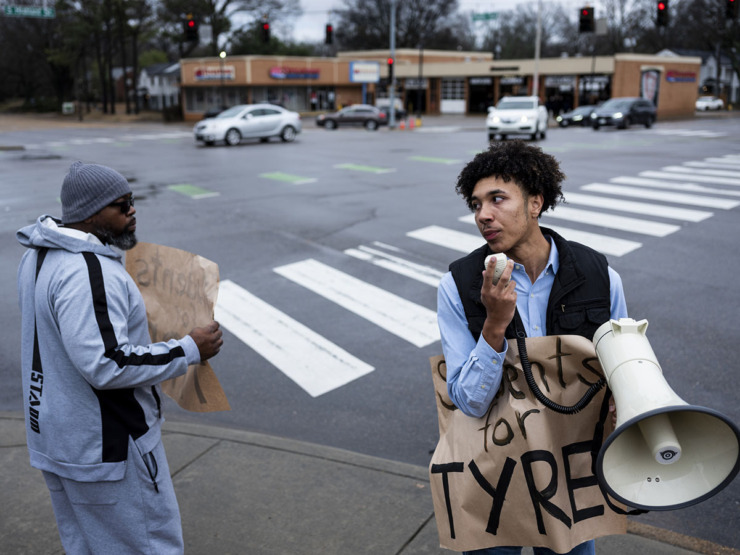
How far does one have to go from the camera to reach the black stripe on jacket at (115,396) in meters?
2.30

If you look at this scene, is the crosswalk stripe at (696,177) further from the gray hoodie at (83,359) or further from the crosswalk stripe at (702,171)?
the gray hoodie at (83,359)

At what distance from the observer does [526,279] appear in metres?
2.32

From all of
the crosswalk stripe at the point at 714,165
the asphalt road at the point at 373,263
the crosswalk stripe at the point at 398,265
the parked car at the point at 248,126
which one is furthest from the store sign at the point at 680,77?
the crosswalk stripe at the point at 398,265

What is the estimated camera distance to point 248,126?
27.5 meters

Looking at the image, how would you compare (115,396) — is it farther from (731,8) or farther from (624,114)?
(624,114)

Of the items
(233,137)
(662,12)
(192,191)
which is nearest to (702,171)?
(662,12)

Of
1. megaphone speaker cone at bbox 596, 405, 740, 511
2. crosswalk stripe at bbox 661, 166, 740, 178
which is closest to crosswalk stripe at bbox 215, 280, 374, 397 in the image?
megaphone speaker cone at bbox 596, 405, 740, 511

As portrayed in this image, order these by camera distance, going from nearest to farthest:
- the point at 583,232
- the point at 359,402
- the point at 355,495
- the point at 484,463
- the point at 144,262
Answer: the point at 484,463
the point at 144,262
the point at 355,495
the point at 359,402
the point at 583,232

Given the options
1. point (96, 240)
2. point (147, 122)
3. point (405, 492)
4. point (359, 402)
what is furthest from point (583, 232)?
point (147, 122)

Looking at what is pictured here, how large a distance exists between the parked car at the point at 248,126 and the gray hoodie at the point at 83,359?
25.3 m

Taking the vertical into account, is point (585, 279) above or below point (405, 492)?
above

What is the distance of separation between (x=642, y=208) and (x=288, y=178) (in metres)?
8.11

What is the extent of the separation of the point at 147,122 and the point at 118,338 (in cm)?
5353

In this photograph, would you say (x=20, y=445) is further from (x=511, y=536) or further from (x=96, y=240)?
(x=511, y=536)
